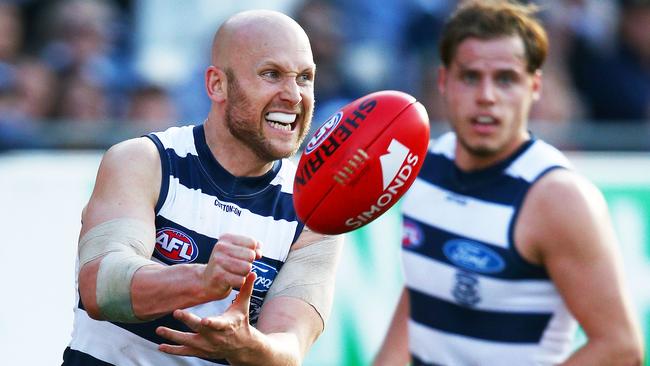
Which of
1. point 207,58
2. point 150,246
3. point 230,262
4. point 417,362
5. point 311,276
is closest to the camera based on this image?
point 230,262

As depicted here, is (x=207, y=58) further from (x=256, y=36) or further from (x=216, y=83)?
(x=256, y=36)

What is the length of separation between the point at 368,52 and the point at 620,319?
4405 mm

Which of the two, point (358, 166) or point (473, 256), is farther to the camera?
point (473, 256)

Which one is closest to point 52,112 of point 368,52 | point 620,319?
point 368,52

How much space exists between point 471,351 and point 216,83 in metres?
1.56

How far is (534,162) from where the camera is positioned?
473cm

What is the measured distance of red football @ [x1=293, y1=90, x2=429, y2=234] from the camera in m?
3.69

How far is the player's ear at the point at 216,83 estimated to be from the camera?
13.1 ft

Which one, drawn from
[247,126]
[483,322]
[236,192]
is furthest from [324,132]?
[483,322]

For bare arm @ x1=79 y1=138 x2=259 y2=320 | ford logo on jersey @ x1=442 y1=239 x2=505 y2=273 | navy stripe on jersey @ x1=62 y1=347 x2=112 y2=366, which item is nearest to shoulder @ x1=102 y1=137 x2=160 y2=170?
bare arm @ x1=79 y1=138 x2=259 y2=320

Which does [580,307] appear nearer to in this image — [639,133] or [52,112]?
[639,133]

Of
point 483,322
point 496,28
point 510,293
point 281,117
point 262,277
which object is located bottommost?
point 483,322

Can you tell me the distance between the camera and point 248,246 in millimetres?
3215

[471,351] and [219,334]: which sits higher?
[219,334]
